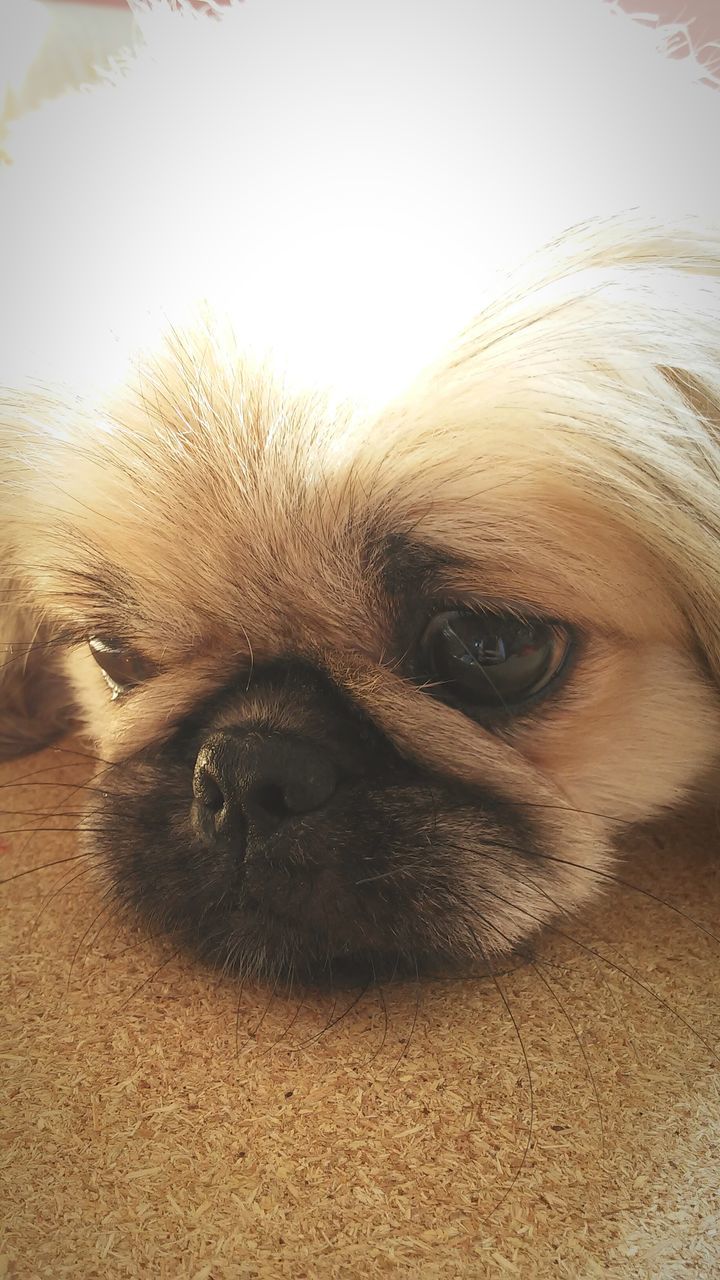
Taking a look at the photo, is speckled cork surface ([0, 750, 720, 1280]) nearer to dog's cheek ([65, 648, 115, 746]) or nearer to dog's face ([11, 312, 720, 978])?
dog's face ([11, 312, 720, 978])

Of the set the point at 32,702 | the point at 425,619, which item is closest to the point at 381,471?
the point at 425,619

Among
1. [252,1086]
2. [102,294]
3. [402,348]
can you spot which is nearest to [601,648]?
[402,348]

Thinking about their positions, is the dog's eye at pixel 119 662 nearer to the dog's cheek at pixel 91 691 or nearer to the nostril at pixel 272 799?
the dog's cheek at pixel 91 691

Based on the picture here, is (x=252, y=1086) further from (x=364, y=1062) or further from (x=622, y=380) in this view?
(x=622, y=380)

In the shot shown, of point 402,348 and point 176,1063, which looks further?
point 402,348

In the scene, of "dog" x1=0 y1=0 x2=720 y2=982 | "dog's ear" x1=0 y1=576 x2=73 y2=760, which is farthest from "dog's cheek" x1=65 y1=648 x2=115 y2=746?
"dog's ear" x1=0 y1=576 x2=73 y2=760

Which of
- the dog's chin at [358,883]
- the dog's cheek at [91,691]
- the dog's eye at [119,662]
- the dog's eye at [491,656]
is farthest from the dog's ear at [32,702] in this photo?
the dog's eye at [491,656]
